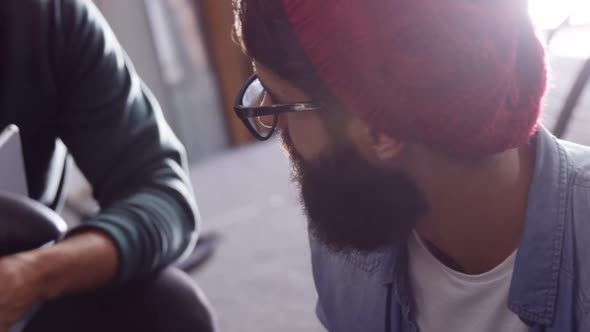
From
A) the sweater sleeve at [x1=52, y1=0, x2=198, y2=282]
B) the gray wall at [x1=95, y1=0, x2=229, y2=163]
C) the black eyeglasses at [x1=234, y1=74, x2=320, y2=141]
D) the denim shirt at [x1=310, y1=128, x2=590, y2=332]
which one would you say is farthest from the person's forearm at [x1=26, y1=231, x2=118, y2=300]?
the gray wall at [x1=95, y1=0, x2=229, y2=163]

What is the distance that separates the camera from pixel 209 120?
483cm

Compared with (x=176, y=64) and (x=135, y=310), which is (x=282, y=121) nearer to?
(x=135, y=310)

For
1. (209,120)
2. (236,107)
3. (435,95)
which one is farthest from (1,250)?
(209,120)

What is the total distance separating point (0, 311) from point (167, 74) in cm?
366

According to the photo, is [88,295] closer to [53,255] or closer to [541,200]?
[53,255]

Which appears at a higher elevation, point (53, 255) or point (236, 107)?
point (236, 107)

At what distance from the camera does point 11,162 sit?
1.11 m

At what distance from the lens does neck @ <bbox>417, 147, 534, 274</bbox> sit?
37.3 inches

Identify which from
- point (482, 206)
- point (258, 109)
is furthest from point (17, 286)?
point (482, 206)

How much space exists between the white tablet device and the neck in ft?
2.04

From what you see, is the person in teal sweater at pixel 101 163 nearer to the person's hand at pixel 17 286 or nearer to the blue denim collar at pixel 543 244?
the person's hand at pixel 17 286

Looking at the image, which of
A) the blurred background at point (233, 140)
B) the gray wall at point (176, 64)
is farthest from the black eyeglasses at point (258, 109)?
the gray wall at point (176, 64)

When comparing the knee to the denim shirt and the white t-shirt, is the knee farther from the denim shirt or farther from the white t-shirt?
the denim shirt

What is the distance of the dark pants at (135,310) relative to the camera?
4.00 feet
